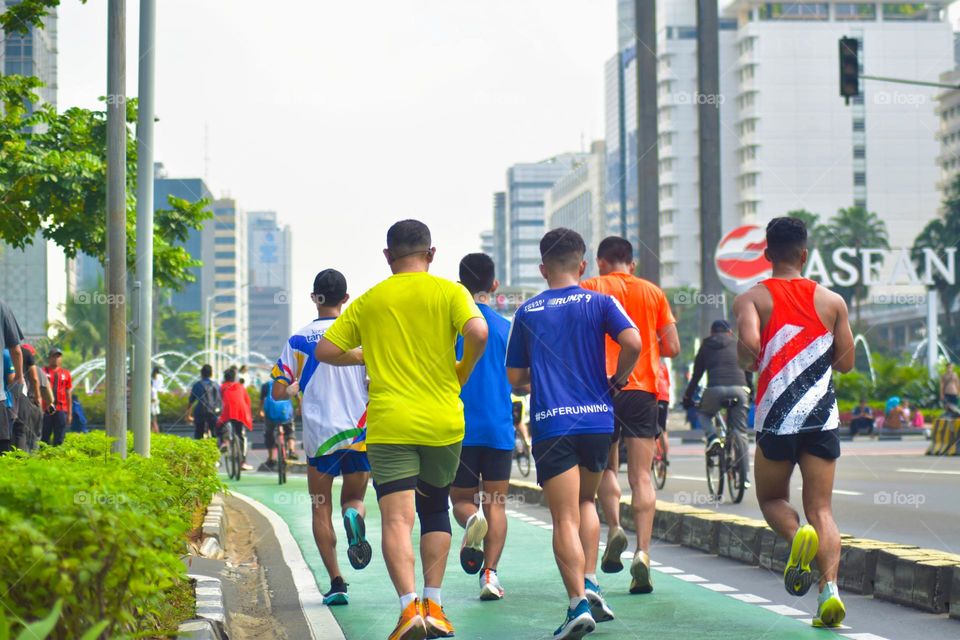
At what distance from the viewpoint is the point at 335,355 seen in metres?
6.89

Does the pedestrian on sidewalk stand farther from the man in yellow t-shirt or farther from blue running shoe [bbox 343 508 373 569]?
the man in yellow t-shirt

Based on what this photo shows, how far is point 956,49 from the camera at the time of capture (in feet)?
548

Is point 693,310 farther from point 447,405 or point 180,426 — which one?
point 447,405

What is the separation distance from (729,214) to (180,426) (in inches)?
4738

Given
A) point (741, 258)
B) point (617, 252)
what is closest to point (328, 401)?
point (617, 252)

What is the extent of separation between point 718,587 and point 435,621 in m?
3.07

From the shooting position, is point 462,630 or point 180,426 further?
point 180,426

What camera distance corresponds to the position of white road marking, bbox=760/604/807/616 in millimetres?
7945

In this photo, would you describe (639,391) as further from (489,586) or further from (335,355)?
(335,355)

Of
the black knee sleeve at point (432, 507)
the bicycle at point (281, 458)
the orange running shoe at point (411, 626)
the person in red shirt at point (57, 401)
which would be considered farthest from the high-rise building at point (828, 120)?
the orange running shoe at point (411, 626)

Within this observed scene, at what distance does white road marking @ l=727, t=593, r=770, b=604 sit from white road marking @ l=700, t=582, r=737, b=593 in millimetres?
167

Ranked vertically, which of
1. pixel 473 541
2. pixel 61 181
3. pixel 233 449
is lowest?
pixel 233 449

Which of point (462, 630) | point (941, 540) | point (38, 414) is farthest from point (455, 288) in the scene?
point (38, 414)

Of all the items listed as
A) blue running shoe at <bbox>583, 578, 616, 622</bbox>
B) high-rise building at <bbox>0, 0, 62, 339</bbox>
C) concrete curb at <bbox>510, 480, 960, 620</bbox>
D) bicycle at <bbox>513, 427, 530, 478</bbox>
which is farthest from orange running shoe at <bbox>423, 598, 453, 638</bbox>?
high-rise building at <bbox>0, 0, 62, 339</bbox>
